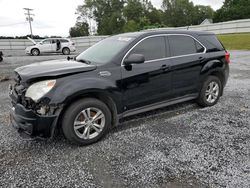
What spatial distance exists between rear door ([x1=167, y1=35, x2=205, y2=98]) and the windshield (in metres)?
0.97

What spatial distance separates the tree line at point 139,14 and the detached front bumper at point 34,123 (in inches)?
2246

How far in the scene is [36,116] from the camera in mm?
2934

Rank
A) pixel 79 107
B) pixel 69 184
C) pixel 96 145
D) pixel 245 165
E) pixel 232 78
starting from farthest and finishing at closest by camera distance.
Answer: pixel 232 78
pixel 96 145
pixel 79 107
pixel 245 165
pixel 69 184

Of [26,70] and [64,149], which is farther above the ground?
[26,70]

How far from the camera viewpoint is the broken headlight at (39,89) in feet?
9.68

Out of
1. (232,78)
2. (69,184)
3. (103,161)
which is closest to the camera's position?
(69,184)

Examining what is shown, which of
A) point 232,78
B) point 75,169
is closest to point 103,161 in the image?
point 75,169

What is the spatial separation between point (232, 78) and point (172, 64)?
183 inches

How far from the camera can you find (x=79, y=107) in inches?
124

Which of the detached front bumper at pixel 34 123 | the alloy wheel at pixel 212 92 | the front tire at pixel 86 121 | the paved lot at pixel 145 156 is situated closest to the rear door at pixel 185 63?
the alloy wheel at pixel 212 92

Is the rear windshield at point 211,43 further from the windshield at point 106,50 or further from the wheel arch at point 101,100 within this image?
the wheel arch at point 101,100

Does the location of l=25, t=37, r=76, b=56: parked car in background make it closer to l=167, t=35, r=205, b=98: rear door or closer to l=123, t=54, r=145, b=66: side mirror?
l=167, t=35, r=205, b=98: rear door

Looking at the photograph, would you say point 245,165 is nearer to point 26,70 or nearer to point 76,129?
point 76,129

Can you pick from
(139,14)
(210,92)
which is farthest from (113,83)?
(139,14)
